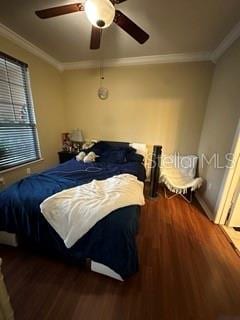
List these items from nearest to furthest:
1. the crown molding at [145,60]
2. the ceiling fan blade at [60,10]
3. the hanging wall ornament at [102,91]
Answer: the ceiling fan blade at [60,10] → the crown molding at [145,60] → the hanging wall ornament at [102,91]

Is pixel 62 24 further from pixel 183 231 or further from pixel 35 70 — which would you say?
pixel 183 231

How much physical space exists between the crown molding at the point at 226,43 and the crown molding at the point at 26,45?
314 centimetres

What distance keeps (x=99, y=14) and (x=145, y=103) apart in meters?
2.16

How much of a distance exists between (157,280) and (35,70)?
377cm

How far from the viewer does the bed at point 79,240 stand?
1.32 metres

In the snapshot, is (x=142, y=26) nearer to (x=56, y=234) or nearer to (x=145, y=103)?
(x=145, y=103)

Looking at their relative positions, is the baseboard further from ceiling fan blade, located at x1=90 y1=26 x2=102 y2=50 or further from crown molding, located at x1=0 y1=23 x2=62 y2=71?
crown molding, located at x1=0 y1=23 x2=62 y2=71

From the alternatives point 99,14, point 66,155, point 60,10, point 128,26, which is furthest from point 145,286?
point 66,155

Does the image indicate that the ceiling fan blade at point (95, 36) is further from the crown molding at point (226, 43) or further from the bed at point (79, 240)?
the crown molding at point (226, 43)

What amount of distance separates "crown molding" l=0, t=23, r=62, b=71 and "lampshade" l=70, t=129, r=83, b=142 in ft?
4.88

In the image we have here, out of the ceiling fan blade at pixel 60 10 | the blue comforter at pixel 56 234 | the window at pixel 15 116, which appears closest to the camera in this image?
the blue comforter at pixel 56 234

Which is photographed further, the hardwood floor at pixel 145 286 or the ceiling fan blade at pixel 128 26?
the ceiling fan blade at pixel 128 26

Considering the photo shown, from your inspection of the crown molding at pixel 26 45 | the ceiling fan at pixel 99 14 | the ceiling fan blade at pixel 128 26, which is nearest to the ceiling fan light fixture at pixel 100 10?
the ceiling fan at pixel 99 14

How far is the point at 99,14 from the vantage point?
139cm
